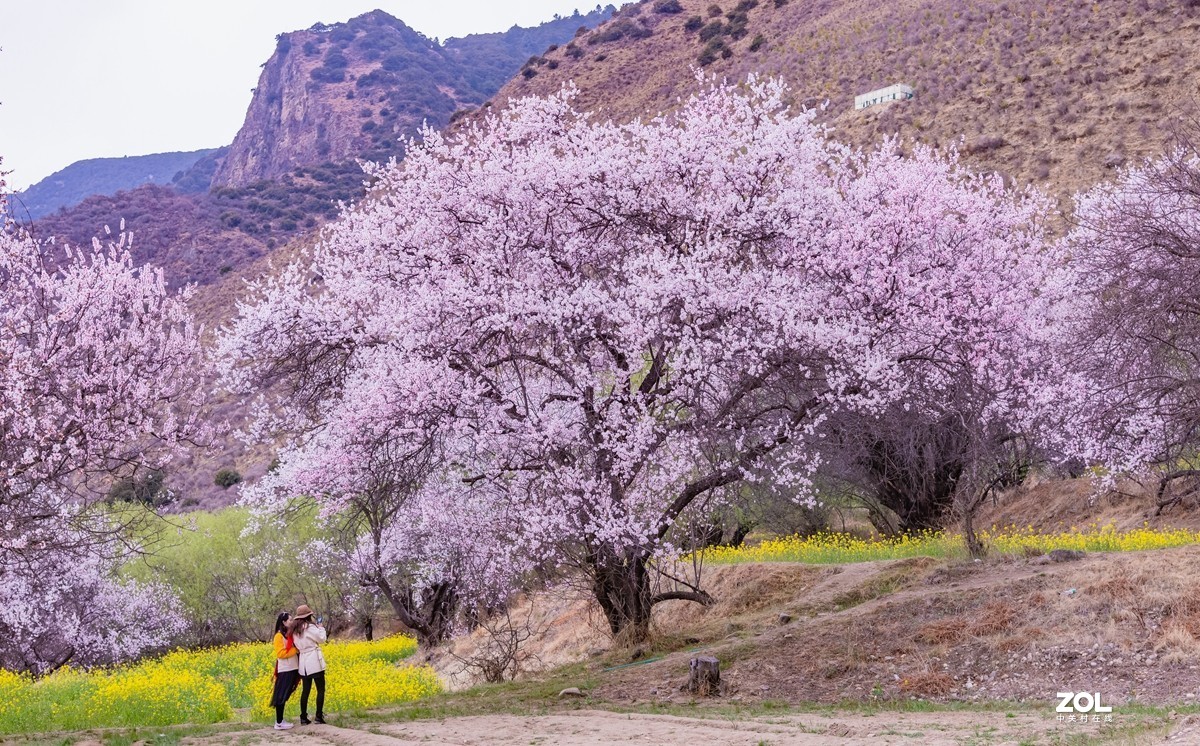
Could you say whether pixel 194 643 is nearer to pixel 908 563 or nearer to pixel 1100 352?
pixel 908 563

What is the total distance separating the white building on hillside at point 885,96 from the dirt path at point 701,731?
47853 millimetres

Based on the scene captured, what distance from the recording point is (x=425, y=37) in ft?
567

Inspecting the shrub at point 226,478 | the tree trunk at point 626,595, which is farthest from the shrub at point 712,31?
the tree trunk at point 626,595

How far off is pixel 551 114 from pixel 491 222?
364cm

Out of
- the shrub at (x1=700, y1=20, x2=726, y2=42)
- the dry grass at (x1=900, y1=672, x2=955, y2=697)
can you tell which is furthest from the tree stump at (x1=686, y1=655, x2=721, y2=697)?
the shrub at (x1=700, y1=20, x2=726, y2=42)

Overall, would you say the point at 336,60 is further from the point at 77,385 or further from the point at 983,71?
the point at 77,385

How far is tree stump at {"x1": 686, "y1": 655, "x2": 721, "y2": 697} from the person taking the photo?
1442 cm

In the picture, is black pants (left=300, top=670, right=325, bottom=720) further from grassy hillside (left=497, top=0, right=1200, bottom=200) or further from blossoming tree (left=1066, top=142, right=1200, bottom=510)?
grassy hillside (left=497, top=0, right=1200, bottom=200)

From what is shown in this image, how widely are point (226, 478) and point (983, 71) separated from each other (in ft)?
158

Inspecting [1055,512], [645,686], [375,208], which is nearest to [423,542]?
[375,208]

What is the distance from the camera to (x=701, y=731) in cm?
1105

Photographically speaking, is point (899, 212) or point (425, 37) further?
point (425, 37)

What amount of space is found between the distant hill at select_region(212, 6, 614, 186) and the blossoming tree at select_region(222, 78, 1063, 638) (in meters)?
99.6

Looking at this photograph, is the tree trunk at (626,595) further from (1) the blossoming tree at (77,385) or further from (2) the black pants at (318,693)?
(1) the blossoming tree at (77,385)
